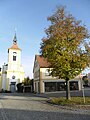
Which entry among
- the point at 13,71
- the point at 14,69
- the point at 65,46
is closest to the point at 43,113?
the point at 65,46

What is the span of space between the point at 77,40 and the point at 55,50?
7.54ft

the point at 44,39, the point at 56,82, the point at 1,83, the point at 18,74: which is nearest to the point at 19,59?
the point at 18,74

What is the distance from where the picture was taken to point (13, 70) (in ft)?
217

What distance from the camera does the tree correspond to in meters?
18.8

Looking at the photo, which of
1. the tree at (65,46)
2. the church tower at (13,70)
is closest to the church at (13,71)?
the church tower at (13,70)

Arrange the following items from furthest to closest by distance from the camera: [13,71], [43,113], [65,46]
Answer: [13,71] → [65,46] → [43,113]

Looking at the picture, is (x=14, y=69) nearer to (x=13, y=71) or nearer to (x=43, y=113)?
(x=13, y=71)

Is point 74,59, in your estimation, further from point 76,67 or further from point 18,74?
point 18,74

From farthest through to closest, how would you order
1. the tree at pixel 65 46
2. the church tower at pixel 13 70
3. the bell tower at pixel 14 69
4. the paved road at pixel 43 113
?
1. the bell tower at pixel 14 69
2. the church tower at pixel 13 70
3. the tree at pixel 65 46
4. the paved road at pixel 43 113

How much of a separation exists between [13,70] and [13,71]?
33 centimetres

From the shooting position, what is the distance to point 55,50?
19.1 metres

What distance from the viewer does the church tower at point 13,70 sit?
214ft

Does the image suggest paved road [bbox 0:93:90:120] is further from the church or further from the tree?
the church

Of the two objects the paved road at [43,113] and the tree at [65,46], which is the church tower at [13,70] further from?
the paved road at [43,113]
